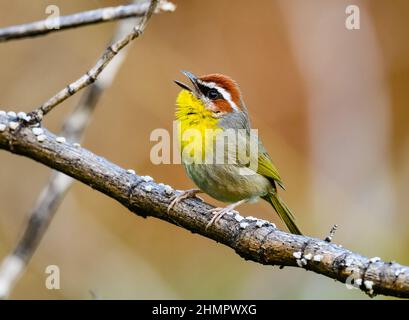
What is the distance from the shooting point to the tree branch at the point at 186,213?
9.14 feet

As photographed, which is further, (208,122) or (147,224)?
(147,224)

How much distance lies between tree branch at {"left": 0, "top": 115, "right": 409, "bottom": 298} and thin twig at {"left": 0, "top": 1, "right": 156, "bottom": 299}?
483mm

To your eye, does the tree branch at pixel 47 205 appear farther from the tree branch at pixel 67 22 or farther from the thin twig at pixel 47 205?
the tree branch at pixel 67 22

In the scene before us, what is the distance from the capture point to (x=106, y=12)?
3678 mm

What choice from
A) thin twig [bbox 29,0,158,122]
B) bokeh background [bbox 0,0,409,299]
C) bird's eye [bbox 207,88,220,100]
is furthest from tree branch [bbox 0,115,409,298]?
bokeh background [bbox 0,0,409,299]

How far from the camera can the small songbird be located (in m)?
→ 3.99

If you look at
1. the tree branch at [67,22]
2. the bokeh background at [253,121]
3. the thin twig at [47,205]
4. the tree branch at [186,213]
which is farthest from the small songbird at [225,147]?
the bokeh background at [253,121]

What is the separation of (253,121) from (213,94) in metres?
2.71

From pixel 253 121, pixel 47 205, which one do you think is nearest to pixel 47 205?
pixel 47 205

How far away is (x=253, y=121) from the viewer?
6973 mm

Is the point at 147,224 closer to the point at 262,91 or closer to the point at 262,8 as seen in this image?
the point at 262,91

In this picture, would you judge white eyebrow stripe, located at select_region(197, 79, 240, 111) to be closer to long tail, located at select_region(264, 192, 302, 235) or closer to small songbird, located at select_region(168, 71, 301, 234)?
small songbird, located at select_region(168, 71, 301, 234)

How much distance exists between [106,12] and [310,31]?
144 inches
